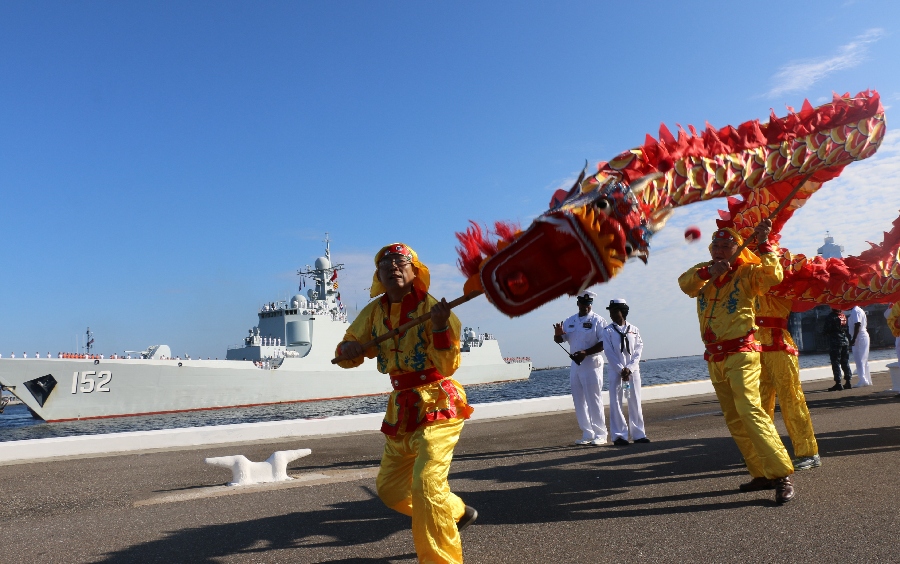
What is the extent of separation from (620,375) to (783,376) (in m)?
2.92

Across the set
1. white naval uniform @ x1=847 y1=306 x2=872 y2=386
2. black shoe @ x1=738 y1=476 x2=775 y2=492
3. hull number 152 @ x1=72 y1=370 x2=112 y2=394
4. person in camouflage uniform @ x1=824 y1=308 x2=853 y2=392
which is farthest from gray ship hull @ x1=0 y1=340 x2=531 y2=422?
black shoe @ x1=738 y1=476 x2=775 y2=492

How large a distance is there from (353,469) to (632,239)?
4.89 metres

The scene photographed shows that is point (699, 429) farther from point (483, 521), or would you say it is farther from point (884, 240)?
point (483, 521)

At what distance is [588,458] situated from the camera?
659cm

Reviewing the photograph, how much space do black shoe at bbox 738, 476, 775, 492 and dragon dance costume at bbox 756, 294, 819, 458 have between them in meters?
0.88

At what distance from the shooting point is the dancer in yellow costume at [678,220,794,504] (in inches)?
164

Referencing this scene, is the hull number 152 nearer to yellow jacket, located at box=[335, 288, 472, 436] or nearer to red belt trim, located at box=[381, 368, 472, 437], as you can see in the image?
yellow jacket, located at box=[335, 288, 472, 436]

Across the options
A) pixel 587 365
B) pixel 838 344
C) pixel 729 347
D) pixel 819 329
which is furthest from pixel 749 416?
pixel 819 329

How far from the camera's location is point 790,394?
5035 millimetres

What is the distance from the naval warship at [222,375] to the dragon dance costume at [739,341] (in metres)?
27.6

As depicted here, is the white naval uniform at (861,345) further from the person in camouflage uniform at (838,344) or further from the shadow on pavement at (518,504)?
the shadow on pavement at (518,504)

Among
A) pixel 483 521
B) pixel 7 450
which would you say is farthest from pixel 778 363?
pixel 7 450

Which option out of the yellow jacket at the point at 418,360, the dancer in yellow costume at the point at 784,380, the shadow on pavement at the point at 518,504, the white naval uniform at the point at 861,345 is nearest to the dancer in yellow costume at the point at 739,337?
the shadow on pavement at the point at 518,504

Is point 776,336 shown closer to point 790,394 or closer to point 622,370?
point 790,394
